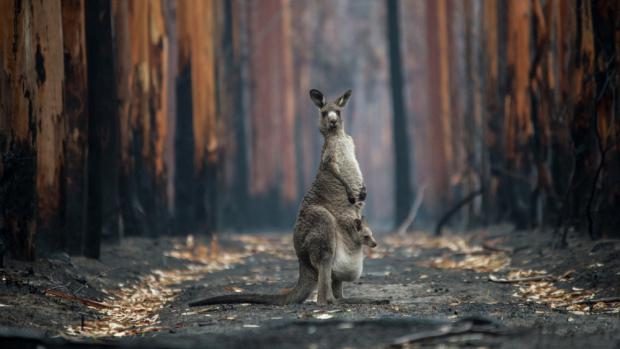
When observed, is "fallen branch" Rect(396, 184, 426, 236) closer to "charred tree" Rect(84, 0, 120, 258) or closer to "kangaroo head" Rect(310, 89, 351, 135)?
"charred tree" Rect(84, 0, 120, 258)

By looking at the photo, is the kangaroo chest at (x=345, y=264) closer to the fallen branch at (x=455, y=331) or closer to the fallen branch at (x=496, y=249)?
the fallen branch at (x=455, y=331)

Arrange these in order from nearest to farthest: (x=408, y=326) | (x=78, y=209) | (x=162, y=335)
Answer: (x=408, y=326), (x=162, y=335), (x=78, y=209)

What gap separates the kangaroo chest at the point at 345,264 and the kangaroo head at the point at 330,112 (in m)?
1.18

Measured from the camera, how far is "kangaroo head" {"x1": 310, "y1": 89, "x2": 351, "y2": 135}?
9.80 meters

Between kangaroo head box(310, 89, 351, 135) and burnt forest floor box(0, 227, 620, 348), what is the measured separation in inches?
64.8

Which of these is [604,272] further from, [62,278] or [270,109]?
[270,109]

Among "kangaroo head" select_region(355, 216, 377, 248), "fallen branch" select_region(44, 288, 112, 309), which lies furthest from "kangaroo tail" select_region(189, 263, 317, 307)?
"fallen branch" select_region(44, 288, 112, 309)

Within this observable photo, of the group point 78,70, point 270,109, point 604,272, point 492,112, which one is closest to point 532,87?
point 492,112

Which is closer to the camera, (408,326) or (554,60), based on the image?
(408,326)

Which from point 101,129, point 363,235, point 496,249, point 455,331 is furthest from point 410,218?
point 455,331

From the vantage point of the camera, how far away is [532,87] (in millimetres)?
16312

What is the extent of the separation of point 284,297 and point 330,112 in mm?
1789

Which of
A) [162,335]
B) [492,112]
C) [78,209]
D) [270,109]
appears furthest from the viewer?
[270,109]

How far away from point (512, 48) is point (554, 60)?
3472 mm
